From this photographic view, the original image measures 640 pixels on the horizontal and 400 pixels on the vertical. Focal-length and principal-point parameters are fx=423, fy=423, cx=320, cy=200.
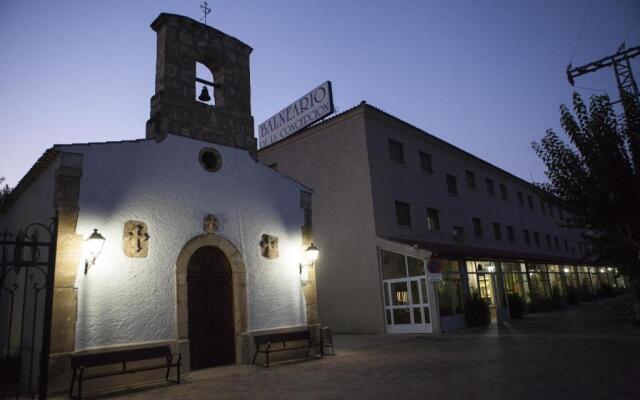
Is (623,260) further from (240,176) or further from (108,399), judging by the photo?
(108,399)

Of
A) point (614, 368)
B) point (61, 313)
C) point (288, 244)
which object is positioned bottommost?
point (614, 368)

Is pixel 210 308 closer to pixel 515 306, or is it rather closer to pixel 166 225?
pixel 166 225

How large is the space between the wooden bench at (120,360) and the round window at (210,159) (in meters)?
3.94

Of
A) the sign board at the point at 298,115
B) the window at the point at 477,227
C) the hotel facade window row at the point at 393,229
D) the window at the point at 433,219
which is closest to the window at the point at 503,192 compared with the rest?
the hotel facade window row at the point at 393,229

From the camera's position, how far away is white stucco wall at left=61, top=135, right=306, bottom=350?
7660 mm

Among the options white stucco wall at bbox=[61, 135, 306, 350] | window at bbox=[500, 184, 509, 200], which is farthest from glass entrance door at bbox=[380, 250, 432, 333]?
window at bbox=[500, 184, 509, 200]

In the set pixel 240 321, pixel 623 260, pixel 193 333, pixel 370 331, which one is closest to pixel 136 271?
pixel 193 333

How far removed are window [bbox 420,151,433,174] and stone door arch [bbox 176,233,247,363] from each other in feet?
39.3

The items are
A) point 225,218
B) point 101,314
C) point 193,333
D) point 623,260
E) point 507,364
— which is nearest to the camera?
point 101,314

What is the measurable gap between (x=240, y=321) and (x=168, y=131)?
445 cm

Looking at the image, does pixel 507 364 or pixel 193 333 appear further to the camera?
pixel 193 333

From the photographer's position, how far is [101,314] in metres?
7.48

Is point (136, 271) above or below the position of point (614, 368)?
above

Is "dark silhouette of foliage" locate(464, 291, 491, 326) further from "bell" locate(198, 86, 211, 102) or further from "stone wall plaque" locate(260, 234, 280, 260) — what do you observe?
"bell" locate(198, 86, 211, 102)
